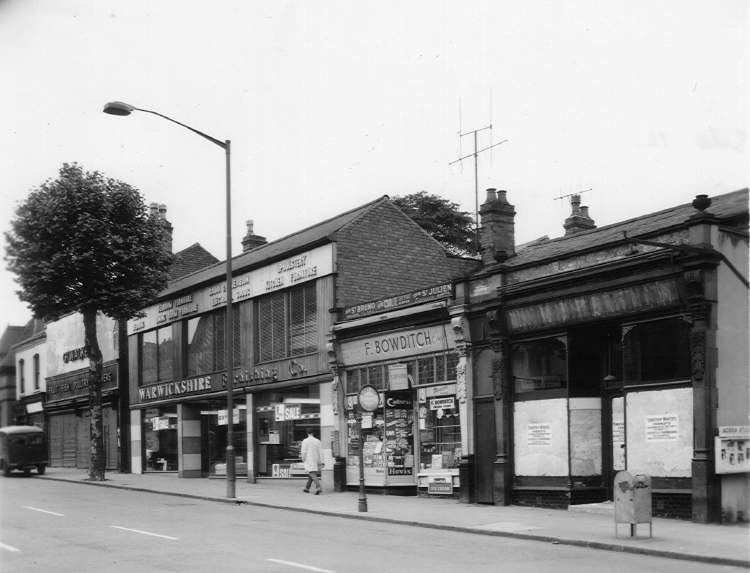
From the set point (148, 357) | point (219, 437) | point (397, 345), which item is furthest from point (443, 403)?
point (148, 357)

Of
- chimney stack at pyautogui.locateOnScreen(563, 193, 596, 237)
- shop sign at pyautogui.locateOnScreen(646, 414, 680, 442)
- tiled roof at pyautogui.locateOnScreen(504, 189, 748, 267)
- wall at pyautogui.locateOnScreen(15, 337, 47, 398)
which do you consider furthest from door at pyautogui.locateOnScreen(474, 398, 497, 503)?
wall at pyautogui.locateOnScreen(15, 337, 47, 398)

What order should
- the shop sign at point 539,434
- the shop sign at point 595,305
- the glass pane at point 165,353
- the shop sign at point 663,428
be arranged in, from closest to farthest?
the shop sign at point 663,428 < the shop sign at point 595,305 < the shop sign at point 539,434 < the glass pane at point 165,353

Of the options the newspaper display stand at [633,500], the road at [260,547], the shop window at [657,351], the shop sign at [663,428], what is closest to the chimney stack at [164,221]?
the road at [260,547]

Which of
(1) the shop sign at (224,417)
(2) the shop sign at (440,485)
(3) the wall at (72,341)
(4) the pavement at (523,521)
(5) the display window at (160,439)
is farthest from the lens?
(3) the wall at (72,341)

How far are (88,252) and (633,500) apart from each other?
75.8 ft

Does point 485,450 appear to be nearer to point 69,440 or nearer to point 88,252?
point 88,252

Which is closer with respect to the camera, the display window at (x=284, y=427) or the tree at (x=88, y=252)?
the display window at (x=284, y=427)

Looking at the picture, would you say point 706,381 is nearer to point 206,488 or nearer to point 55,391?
point 206,488

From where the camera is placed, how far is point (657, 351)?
18.2 m

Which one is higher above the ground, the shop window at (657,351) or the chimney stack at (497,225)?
the chimney stack at (497,225)

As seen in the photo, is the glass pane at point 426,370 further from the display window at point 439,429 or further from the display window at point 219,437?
the display window at point 219,437

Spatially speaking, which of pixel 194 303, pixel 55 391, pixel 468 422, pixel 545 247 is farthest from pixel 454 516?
pixel 55 391

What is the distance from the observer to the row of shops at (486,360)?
56.7 ft

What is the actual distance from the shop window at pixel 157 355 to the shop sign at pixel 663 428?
22915 millimetres
